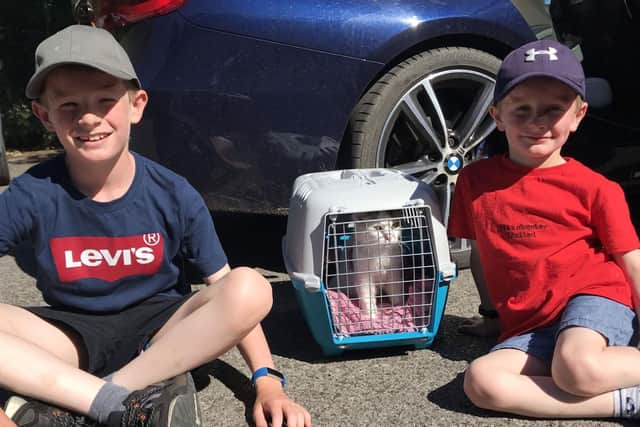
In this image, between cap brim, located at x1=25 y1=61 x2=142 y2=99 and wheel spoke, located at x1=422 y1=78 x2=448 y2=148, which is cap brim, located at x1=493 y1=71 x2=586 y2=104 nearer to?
wheel spoke, located at x1=422 y1=78 x2=448 y2=148

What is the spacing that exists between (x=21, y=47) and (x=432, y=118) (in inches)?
250

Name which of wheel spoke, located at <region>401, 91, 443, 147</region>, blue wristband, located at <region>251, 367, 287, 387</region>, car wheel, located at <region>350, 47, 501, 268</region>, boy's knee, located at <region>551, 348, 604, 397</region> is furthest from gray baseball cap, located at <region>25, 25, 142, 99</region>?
boy's knee, located at <region>551, 348, 604, 397</region>

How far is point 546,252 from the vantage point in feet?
7.00

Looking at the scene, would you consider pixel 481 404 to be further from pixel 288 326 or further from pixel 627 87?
pixel 627 87

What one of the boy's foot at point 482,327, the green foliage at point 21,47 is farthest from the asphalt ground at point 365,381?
the green foliage at point 21,47

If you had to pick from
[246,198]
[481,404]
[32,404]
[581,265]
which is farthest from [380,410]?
[246,198]

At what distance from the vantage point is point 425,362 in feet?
7.63

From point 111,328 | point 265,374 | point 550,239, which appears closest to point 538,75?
point 550,239

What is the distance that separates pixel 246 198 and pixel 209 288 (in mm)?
833

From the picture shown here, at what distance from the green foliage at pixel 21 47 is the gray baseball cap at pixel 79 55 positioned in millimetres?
6174

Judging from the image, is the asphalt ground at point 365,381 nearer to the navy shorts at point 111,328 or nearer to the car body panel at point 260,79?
the navy shorts at point 111,328

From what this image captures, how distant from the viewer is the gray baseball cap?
196 centimetres

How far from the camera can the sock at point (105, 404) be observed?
182 centimetres

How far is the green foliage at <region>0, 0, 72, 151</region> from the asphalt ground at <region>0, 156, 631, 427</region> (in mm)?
5846
